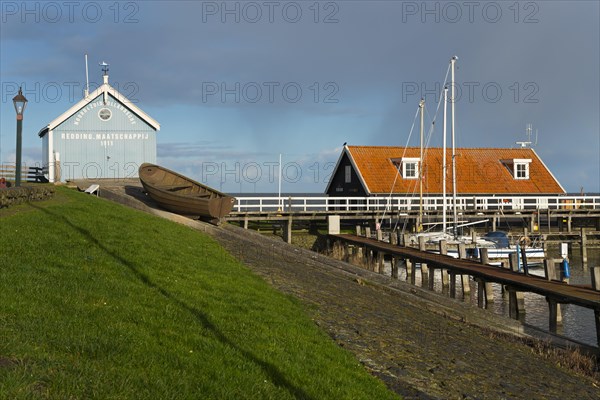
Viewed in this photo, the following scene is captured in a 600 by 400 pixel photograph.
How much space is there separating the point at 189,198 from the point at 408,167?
28712 millimetres

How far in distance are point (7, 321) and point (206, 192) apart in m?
23.8

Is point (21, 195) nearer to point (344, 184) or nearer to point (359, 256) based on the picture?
point (359, 256)

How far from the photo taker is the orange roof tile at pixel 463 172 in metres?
52.8

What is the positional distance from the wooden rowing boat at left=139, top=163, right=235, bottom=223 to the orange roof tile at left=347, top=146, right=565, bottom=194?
2056cm

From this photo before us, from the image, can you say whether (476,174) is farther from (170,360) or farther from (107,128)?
(170,360)

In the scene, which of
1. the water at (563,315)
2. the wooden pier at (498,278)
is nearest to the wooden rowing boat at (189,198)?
→ the wooden pier at (498,278)

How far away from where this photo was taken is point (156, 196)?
2997 cm

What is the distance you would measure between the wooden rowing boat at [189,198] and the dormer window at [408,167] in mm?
24194

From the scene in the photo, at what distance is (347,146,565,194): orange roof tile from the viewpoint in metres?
52.8

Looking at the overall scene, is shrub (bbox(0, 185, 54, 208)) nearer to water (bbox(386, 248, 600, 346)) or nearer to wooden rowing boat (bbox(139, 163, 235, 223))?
wooden rowing boat (bbox(139, 163, 235, 223))

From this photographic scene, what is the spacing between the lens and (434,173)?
55531mm

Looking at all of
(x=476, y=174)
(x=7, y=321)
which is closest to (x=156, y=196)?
(x=7, y=321)

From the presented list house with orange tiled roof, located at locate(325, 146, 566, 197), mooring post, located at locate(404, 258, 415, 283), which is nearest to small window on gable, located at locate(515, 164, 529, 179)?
house with orange tiled roof, located at locate(325, 146, 566, 197)

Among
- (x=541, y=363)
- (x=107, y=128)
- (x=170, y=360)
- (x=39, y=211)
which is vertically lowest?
(x=541, y=363)
